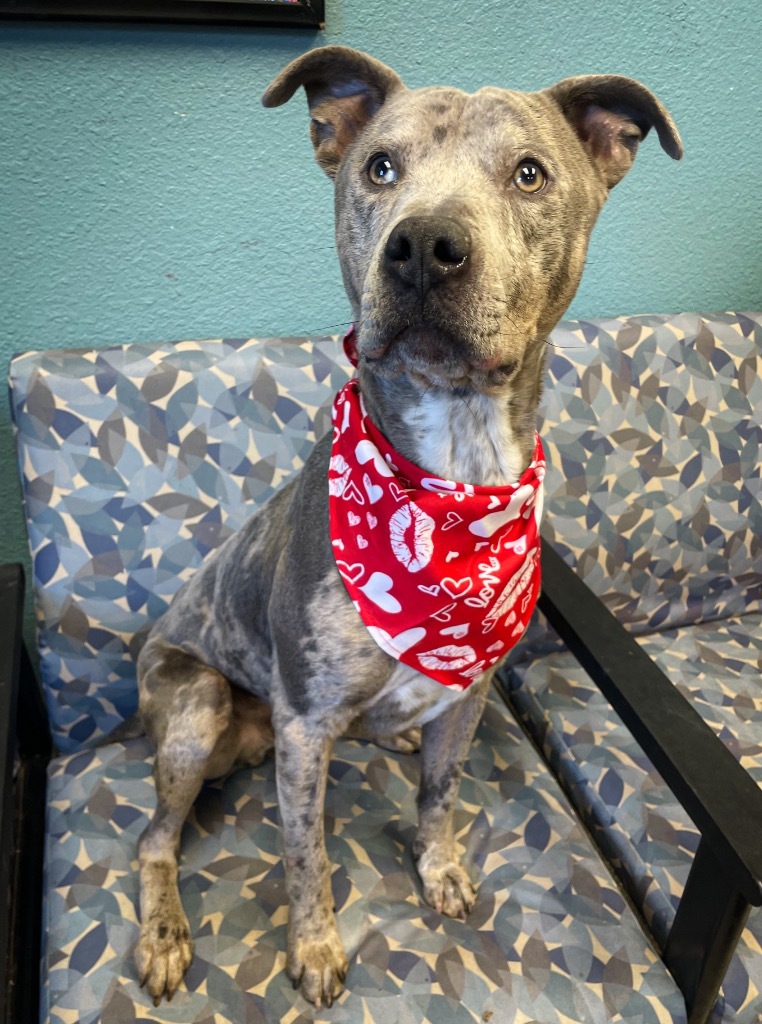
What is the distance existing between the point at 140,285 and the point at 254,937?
132 cm

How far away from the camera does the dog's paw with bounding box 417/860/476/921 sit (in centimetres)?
133

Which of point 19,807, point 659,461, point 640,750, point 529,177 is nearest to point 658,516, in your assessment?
point 659,461

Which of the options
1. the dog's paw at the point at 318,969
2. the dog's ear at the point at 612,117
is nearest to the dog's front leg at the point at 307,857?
the dog's paw at the point at 318,969

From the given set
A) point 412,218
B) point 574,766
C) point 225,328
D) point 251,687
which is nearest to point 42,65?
point 225,328

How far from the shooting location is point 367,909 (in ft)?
4.34

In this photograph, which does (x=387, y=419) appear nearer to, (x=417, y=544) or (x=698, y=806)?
(x=417, y=544)

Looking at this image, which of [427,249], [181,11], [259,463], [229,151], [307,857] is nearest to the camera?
[427,249]

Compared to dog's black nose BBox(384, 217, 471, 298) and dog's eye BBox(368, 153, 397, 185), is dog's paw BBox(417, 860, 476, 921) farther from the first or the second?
dog's eye BBox(368, 153, 397, 185)

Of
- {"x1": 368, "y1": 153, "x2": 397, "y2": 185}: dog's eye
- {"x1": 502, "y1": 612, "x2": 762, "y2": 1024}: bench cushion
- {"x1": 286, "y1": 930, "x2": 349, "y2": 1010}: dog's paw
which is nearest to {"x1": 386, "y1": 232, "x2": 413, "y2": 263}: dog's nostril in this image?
{"x1": 368, "y1": 153, "x2": 397, "y2": 185}: dog's eye

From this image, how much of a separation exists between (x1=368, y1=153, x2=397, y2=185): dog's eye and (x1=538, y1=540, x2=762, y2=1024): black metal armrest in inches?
34.7

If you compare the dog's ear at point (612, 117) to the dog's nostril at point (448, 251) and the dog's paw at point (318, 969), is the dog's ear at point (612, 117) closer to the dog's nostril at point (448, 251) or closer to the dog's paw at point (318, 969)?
the dog's nostril at point (448, 251)

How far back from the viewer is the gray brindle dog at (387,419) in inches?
35.9

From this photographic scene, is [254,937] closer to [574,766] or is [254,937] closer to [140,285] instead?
[574,766]

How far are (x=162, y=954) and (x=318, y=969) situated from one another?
249 millimetres
